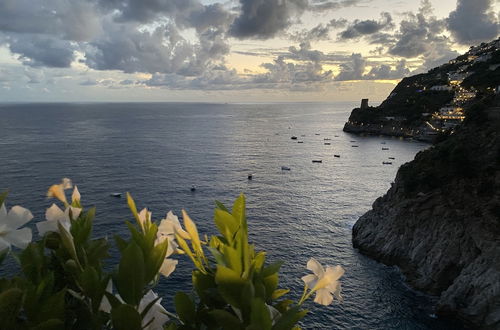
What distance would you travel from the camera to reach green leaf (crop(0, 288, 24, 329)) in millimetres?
1546

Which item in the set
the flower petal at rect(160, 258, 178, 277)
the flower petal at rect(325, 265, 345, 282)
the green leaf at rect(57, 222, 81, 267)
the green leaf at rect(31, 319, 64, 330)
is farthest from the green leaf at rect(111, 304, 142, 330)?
the flower petal at rect(325, 265, 345, 282)

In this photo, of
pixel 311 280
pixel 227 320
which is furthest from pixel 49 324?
pixel 311 280

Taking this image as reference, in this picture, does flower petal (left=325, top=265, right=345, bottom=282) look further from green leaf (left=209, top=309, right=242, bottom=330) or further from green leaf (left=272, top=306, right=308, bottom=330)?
green leaf (left=209, top=309, right=242, bottom=330)

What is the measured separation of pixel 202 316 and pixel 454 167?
37601 millimetres

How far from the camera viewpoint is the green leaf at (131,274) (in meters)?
1.60

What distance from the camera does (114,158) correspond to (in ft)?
259

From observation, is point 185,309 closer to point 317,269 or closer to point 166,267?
point 166,267

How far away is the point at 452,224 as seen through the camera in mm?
30562

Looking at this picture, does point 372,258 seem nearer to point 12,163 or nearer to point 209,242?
point 209,242

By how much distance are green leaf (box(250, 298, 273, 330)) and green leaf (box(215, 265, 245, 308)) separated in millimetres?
139

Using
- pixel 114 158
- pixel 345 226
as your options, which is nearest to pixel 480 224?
pixel 345 226

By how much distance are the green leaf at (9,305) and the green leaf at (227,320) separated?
877mm

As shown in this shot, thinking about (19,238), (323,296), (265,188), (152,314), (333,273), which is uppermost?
(19,238)

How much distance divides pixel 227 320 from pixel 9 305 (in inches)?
38.9
